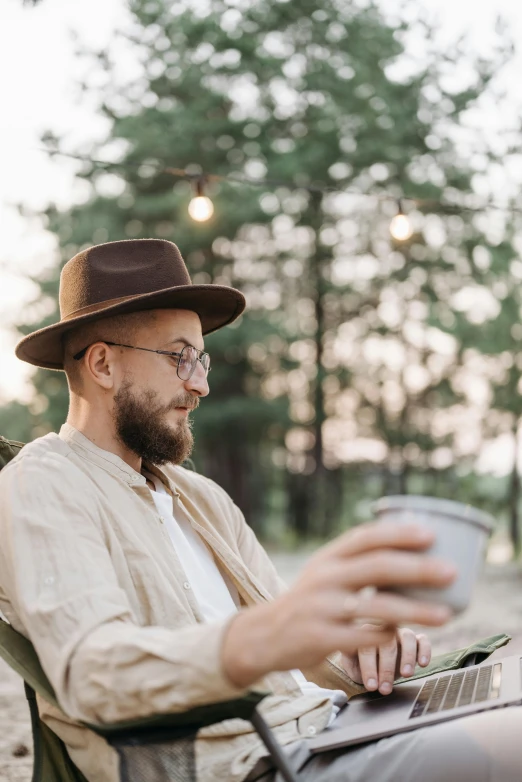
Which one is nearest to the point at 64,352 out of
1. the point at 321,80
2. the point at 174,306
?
the point at 174,306

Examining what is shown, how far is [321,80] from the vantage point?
19078mm

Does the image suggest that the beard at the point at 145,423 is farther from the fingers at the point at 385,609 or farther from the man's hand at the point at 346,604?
the fingers at the point at 385,609

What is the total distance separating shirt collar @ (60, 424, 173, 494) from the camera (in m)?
2.18

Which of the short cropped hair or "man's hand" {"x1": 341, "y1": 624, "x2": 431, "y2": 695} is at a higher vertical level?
the short cropped hair

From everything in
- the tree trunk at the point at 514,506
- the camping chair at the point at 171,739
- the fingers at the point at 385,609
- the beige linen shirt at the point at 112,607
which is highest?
the fingers at the point at 385,609

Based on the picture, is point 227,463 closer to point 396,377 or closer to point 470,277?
point 396,377

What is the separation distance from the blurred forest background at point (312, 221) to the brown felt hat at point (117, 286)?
46.7 ft

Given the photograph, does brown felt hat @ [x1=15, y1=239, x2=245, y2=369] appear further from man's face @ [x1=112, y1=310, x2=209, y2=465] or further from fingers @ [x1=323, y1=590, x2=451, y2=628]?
fingers @ [x1=323, y1=590, x2=451, y2=628]

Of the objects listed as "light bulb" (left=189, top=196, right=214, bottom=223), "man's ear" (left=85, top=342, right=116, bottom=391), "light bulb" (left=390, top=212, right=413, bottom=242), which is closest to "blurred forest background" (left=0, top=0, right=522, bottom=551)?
"light bulb" (left=390, top=212, right=413, bottom=242)

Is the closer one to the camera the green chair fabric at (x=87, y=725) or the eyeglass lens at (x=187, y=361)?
the green chair fabric at (x=87, y=725)

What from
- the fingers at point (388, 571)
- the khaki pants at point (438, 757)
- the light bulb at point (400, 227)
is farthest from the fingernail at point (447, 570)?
the light bulb at point (400, 227)

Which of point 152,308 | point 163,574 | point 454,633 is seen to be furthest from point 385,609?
point 454,633

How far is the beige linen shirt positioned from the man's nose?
279 millimetres

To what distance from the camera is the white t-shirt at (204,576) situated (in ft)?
7.29
